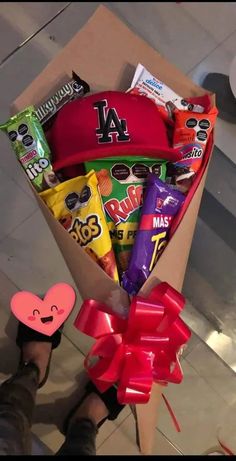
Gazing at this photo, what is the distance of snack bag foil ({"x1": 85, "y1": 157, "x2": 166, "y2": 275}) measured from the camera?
0.70 m

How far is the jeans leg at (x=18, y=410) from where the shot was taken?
2.41ft

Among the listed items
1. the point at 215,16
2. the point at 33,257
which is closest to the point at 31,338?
the point at 33,257

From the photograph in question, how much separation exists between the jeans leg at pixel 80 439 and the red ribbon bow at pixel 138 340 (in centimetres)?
18

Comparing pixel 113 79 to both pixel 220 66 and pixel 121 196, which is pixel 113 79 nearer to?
pixel 121 196

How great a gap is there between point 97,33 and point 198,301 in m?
0.50

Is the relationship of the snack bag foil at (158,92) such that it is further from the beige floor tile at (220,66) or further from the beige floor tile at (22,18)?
the beige floor tile at (22,18)

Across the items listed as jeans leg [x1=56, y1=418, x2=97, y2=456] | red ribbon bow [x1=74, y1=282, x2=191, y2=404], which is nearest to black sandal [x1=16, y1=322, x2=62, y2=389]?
jeans leg [x1=56, y1=418, x2=97, y2=456]

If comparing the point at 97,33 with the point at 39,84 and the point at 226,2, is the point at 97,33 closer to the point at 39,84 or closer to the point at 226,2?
the point at 39,84

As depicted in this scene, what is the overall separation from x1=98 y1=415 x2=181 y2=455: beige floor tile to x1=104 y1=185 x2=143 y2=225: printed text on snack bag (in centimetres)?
41

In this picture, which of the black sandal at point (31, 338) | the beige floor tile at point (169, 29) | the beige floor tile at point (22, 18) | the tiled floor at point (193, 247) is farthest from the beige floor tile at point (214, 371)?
the beige floor tile at point (22, 18)

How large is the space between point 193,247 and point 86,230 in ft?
1.34

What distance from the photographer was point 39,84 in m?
0.79

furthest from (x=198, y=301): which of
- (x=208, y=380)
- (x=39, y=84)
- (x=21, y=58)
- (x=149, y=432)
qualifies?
(x=21, y=58)

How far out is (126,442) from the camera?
93 centimetres
